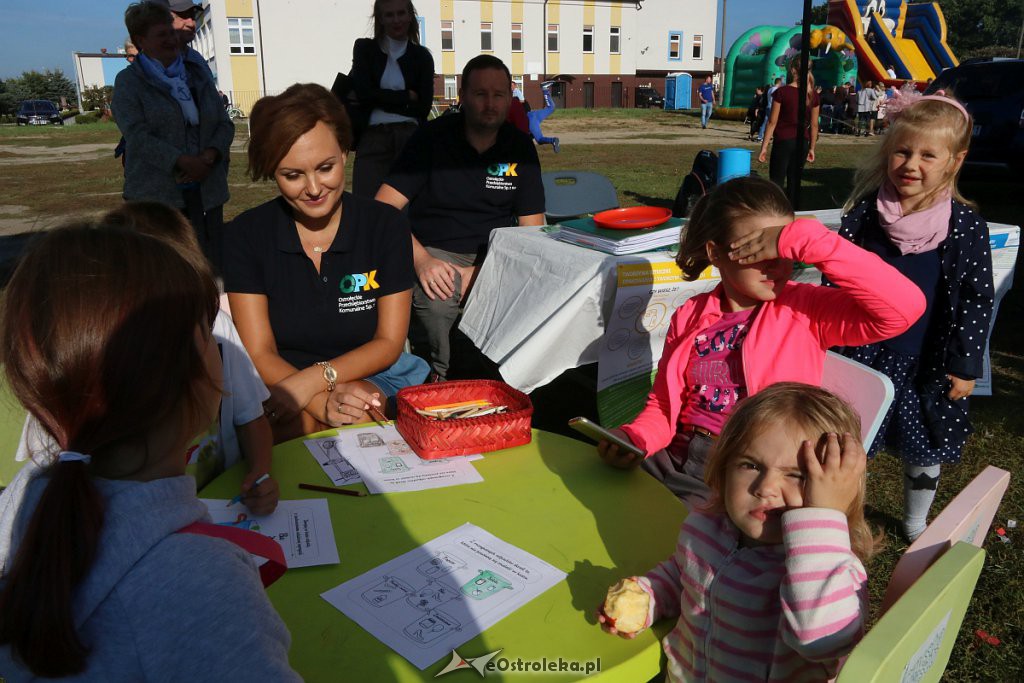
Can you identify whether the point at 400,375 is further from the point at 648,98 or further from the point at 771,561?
the point at 648,98

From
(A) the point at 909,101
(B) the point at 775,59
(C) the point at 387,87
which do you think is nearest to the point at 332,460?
(A) the point at 909,101

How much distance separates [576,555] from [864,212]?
2047 mm

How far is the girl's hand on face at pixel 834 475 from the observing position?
1093 mm

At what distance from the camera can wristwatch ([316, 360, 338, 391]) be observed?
248cm

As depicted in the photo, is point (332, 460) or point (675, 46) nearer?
point (332, 460)

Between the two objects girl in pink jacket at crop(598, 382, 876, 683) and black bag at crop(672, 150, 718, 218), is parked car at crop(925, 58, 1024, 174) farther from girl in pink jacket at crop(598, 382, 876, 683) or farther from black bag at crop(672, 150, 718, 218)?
girl in pink jacket at crop(598, 382, 876, 683)

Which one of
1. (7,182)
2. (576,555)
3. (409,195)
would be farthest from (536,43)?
(576,555)

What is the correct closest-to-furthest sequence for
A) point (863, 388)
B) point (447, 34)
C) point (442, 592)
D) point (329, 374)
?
1. point (442, 592)
2. point (863, 388)
3. point (329, 374)
4. point (447, 34)

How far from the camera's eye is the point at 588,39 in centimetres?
4406

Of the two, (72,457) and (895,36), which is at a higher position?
(895,36)

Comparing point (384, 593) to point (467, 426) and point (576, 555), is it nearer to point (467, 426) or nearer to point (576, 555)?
point (576, 555)

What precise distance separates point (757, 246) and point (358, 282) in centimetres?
142

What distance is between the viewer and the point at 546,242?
10.7 feet

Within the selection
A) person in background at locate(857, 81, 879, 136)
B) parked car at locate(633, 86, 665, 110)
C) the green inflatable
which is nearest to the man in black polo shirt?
the green inflatable
